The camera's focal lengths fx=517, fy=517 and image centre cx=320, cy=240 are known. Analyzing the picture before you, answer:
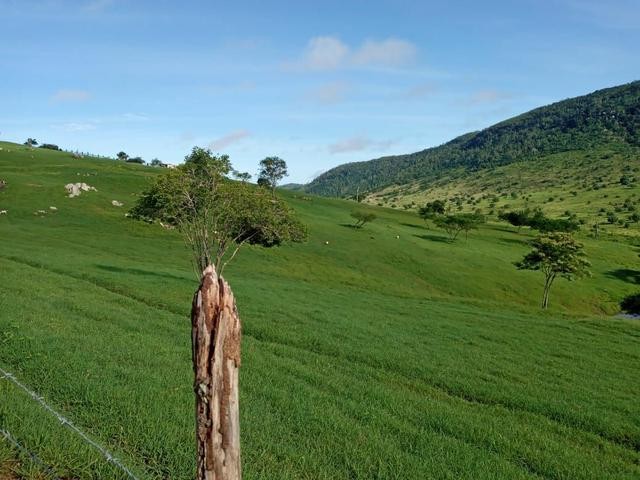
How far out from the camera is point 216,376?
18.9ft

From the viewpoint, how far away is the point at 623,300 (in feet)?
260

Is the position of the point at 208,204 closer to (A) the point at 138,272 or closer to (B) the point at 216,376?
(A) the point at 138,272

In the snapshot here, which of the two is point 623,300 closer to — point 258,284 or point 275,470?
point 258,284

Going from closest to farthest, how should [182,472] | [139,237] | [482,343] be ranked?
1. [182,472]
2. [482,343]
3. [139,237]

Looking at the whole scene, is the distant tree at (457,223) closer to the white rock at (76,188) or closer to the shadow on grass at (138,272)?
the white rock at (76,188)

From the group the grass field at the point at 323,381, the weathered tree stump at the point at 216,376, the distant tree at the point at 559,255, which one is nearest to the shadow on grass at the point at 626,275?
the distant tree at the point at 559,255

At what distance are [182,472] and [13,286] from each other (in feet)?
85.8

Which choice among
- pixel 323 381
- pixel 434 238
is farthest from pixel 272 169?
pixel 323 381


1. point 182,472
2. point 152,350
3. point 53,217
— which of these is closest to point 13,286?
point 152,350

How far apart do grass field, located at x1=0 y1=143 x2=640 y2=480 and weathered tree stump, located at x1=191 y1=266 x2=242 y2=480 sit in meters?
4.56

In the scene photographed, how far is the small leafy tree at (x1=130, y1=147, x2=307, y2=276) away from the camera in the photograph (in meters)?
39.2

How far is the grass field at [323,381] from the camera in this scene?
11406 millimetres

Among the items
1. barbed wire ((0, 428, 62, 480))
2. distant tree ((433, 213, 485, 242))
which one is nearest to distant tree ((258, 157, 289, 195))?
distant tree ((433, 213, 485, 242))

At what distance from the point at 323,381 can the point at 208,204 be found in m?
24.3
